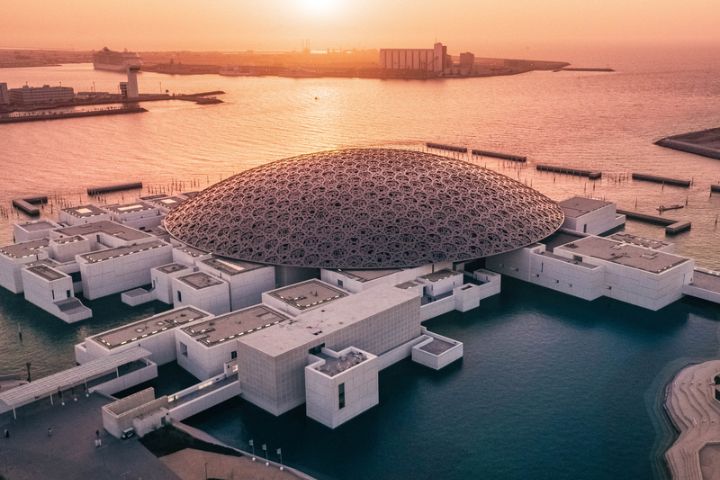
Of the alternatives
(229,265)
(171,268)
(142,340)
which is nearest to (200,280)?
(229,265)

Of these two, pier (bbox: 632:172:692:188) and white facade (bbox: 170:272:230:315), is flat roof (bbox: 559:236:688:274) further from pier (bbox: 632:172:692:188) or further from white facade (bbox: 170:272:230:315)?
pier (bbox: 632:172:692:188)

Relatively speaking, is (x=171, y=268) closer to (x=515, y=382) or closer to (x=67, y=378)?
(x=67, y=378)

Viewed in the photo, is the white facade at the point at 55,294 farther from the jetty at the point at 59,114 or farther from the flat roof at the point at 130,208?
the jetty at the point at 59,114

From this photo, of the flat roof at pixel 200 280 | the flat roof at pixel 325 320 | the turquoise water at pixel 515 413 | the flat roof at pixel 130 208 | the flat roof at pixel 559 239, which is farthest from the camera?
the flat roof at pixel 130 208

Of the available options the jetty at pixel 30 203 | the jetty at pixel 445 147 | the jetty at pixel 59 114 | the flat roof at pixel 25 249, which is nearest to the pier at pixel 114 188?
the jetty at pixel 30 203

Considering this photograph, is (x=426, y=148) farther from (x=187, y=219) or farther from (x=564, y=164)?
(x=187, y=219)

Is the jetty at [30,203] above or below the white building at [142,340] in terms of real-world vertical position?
above

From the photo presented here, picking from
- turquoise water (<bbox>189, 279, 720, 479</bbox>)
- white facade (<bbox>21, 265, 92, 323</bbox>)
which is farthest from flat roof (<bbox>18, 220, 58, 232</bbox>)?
turquoise water (<bbox>189, 279, 720, 479</bbox>)
